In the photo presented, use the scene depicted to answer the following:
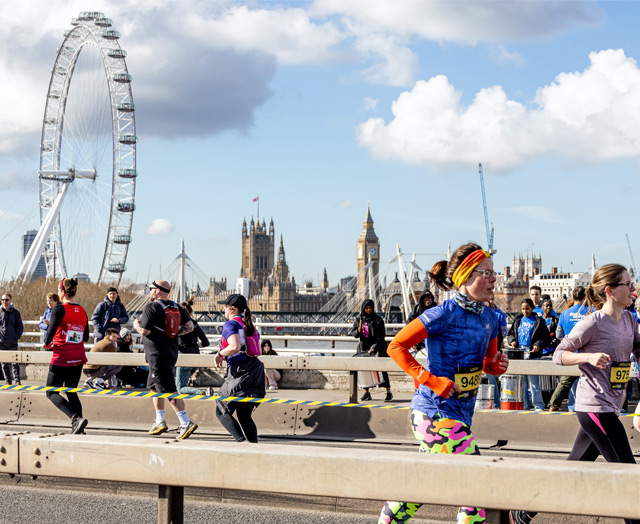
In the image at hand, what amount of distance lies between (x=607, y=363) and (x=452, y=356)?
1.15 meters

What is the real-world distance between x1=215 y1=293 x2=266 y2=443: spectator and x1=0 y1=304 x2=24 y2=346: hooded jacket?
9.89 meters

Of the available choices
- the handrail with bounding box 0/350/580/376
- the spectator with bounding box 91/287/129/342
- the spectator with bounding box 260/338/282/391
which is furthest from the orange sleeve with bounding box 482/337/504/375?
the spectator with bounding box 91/287/129/342

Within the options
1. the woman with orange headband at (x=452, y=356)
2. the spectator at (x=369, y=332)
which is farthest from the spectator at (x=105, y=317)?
the woman with orange headband at (x=452, y=356)

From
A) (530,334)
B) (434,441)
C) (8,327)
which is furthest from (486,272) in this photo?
(8,327)

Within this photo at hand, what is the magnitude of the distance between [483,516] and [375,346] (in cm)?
1019

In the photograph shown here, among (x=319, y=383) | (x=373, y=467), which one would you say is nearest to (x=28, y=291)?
(x=319, y=383)

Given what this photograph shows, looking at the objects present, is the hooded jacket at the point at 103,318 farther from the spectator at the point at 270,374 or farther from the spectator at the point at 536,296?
the spectator at the point at 536,296

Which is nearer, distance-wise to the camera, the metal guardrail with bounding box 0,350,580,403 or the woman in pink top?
the woman in pink top

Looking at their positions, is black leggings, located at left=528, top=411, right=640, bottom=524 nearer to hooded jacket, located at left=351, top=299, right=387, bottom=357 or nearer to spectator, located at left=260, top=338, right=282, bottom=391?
hooded jacket, located at left=351, top=299, right=387, bottom=357

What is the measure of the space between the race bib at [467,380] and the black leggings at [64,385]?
575 centimetres

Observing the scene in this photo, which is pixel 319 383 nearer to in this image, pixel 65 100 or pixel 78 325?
pixel 78 325

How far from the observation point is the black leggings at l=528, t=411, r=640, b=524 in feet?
16.9

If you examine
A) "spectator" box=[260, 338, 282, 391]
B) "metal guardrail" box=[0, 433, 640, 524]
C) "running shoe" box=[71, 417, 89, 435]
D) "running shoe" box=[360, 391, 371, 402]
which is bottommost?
"metal guardrail" box=[0, 433, 640, 524]

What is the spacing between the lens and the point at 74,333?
9344 mm
